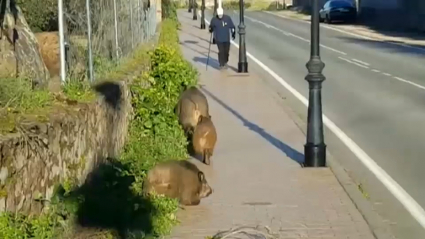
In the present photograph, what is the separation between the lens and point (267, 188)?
9555mm

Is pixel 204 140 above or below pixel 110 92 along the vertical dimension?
below

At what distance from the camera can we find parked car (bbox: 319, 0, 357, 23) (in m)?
57.1

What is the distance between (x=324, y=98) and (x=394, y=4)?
3837 centimetres

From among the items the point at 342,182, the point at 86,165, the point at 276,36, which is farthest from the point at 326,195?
the point at 276,36

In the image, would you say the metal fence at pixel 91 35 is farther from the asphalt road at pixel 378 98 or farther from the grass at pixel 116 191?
the asphalt road at pixel 378 98

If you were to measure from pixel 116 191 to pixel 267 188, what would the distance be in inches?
95.9

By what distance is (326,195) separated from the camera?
359 inches

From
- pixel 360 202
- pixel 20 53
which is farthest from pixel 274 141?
pixel 20 53

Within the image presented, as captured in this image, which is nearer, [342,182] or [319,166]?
[342,182]

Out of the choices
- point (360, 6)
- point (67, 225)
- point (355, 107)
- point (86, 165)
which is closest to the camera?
point (67, 225)

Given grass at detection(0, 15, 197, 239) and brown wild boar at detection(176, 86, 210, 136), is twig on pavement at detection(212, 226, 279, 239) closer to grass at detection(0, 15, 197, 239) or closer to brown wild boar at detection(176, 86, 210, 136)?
grass at detection(0, 15, 197, 239)

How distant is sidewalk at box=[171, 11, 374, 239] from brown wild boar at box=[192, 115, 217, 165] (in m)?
0.17

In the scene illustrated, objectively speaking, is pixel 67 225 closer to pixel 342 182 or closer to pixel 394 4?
pixel 342 182

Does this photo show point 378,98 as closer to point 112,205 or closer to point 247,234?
point 247,234
